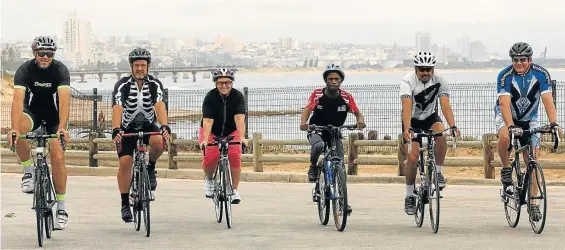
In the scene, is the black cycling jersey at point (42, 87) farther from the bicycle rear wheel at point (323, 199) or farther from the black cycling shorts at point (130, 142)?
the bicycle rear wheel at point (323, 199)

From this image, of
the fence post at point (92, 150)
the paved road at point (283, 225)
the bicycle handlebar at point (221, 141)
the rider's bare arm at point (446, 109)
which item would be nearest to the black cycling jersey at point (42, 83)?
the paved road at point (283, 225)

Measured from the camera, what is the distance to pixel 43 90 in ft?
43.1

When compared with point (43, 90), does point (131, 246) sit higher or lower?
lower

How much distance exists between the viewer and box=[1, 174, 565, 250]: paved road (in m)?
12.6

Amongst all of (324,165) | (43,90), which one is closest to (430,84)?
(324,165)

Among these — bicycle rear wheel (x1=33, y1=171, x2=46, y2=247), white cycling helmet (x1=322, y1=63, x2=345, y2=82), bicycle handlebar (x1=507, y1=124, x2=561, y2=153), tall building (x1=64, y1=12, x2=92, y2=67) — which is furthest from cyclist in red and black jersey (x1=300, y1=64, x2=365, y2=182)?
tall building (x1=64, y1=12, x2=92, y2=67)

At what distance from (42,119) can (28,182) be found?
81cm

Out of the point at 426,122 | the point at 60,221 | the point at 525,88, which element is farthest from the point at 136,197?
the point at 525,88

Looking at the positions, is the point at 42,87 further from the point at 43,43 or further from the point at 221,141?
the point at 221,141

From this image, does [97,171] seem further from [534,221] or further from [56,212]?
[534,221]

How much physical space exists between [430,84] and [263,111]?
17.3 metres

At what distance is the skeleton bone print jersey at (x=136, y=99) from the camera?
1382 cm

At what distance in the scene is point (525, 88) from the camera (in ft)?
44.5

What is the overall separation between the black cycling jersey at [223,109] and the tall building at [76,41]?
569 ft
